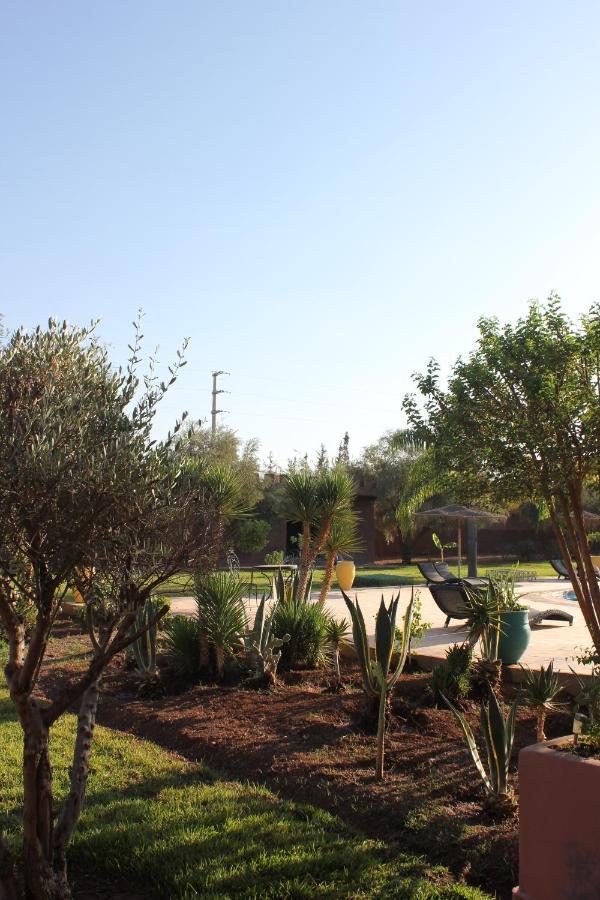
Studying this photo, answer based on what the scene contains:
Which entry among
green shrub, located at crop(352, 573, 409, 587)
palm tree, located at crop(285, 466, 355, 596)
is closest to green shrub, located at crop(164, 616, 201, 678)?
palm tree, located at crop(285, 466, 355, 596)

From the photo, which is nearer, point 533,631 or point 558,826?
point 558,826

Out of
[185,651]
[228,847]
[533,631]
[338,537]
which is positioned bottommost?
[228,847]

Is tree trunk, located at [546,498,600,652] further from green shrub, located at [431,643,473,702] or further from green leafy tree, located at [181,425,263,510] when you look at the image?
green leafy tree, located at [181,425,263,510]

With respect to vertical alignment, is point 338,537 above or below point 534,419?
below

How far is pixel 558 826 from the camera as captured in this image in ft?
11.5

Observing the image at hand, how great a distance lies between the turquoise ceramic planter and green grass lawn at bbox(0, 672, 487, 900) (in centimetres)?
384

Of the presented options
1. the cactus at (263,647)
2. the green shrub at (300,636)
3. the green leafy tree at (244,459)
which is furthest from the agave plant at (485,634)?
the green leafy tree at (244,459)

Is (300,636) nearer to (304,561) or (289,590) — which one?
(289,590)

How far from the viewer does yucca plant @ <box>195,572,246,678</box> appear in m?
8.58

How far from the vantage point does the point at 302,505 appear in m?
11.2

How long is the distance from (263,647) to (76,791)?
445 centimetres

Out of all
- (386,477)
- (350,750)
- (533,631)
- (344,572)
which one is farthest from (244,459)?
(350,750)

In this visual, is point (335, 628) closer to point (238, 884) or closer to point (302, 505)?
point (302, 505)

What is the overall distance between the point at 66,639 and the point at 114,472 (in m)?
9.14
